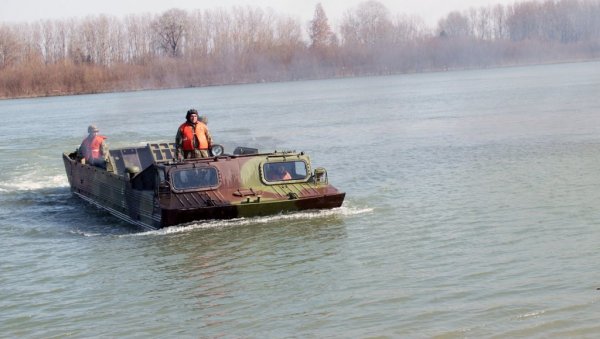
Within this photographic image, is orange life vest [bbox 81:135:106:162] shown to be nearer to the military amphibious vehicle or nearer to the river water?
the river water

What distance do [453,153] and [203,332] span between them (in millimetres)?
18848

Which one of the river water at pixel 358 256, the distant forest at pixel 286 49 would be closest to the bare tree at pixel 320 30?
the distant forest at pixel 286 49

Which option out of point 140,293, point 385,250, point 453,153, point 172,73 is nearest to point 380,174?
point 453,153

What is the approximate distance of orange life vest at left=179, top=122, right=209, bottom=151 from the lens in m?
20.6

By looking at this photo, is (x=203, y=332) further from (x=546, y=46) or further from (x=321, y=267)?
(x=546, y=46)

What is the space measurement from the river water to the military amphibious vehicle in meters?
0.34

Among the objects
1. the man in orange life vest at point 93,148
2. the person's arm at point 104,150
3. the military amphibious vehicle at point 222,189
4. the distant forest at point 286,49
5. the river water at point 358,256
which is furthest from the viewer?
the distant forest at point 286,49

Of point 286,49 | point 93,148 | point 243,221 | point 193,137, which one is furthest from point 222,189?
point 286,49

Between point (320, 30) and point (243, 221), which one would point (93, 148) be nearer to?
point (243, 221)

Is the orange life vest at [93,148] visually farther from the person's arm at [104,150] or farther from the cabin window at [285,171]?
the cabin window at [285,171]

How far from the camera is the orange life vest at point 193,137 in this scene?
20.6m

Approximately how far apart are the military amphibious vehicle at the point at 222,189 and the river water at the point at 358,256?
340mm

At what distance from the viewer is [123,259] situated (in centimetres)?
1755

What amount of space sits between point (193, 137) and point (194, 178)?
1229mm
